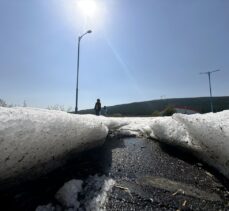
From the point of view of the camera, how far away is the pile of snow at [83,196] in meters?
1.46

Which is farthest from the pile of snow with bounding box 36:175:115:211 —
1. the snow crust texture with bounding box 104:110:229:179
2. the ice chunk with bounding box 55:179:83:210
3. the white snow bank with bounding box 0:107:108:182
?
the snow crust texture with bounding box 104:110:229:179

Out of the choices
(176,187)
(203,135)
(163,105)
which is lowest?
(176,187)

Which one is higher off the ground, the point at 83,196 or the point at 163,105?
the point at 163,105

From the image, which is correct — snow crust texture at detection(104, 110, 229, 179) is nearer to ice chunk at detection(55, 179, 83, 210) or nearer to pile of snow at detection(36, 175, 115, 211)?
pile of snow at detection(36, 175, 115, 211)

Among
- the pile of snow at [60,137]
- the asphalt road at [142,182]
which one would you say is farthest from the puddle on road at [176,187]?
the pile of snow at [60,137]

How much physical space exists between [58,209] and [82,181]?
397 mm

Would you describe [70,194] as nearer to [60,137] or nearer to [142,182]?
[60,137]

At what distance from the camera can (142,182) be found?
1942 mm

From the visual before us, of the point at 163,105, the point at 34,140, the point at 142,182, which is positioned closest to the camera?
the point at 34,140

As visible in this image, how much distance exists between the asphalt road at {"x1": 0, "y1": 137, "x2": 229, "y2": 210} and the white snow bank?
0.15 meters

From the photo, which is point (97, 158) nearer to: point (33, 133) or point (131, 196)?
point (131, 196)

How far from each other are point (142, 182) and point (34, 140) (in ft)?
3.28

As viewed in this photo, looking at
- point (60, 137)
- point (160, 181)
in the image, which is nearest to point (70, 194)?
point (60, 137)

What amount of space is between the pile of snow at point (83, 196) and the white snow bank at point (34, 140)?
27 cm
